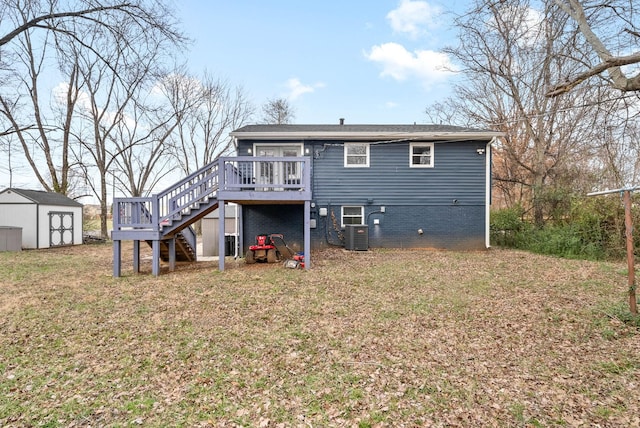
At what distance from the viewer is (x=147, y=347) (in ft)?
14.0

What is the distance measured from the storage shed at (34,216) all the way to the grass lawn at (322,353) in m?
9.99

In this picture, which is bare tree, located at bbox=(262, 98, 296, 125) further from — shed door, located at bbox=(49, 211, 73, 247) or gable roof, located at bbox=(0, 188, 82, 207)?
shed door, located at bbox=(49, 211, 73, 247)

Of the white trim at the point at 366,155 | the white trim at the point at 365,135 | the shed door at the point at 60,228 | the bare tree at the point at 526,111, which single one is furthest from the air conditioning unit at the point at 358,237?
the shed door at the point at 60,228

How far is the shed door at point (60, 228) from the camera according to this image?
16.3 m

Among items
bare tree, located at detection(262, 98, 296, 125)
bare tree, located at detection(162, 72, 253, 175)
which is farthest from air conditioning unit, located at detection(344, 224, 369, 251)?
bare tree, located at detection(262, 98, 296, 125)

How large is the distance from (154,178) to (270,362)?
26.2 metres

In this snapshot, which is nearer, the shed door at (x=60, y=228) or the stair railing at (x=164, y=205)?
the stair railing at (x=164, y=205)

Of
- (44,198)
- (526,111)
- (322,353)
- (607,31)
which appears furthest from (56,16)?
(526,111)

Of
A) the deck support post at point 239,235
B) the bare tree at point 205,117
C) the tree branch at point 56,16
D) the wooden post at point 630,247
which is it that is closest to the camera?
the wooden post at point 630,247

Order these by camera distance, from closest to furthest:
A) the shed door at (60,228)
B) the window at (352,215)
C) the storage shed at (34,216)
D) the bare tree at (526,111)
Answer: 1. the window at (352,215)
2. the bare tree at (526,111)
3. the storage shed at (34,216)
4. the shed door at (60,228)

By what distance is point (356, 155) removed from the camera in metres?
12.6

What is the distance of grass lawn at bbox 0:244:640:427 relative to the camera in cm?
292

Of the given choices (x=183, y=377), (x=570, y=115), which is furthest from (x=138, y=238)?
(x=570, y=115)

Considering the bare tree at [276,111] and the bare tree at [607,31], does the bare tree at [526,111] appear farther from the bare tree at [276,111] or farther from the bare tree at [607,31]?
the bare tree at [276,111]
